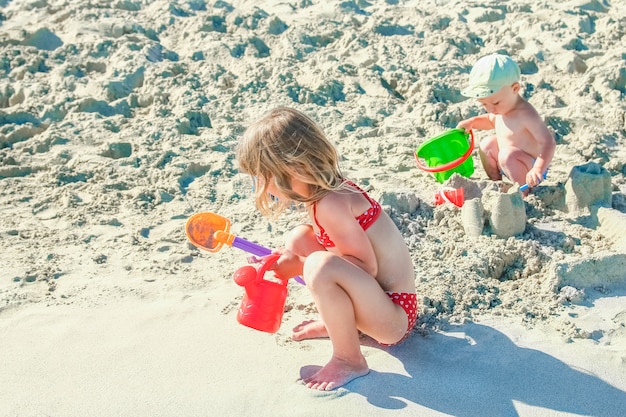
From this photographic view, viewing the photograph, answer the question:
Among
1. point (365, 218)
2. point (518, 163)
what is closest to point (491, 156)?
point (518, 163)

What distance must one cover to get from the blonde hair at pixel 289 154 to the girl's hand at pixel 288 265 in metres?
0.20

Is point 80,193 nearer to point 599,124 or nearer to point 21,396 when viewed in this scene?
point 21,396

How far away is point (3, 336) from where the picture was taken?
246 cm

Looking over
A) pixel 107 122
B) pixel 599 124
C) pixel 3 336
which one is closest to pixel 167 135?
pixel 107 122

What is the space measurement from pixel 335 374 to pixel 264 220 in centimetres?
121

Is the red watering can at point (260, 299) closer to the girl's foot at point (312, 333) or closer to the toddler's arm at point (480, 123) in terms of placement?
the girl's foot at point (312, 333)

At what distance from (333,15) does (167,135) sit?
2.11 metres

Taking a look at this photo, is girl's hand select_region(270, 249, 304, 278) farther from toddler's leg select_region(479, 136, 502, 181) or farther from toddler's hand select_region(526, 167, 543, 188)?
toddler's leg select_region(479, 136, 502, 181)

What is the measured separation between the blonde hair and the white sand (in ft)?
1.82

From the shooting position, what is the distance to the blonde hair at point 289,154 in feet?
6.89

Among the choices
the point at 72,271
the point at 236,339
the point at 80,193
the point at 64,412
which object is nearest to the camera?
the point at 64,412

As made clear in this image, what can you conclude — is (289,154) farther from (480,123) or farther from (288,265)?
(480,123)

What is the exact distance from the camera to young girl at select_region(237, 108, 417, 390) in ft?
6.83

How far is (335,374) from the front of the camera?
2133 mm
